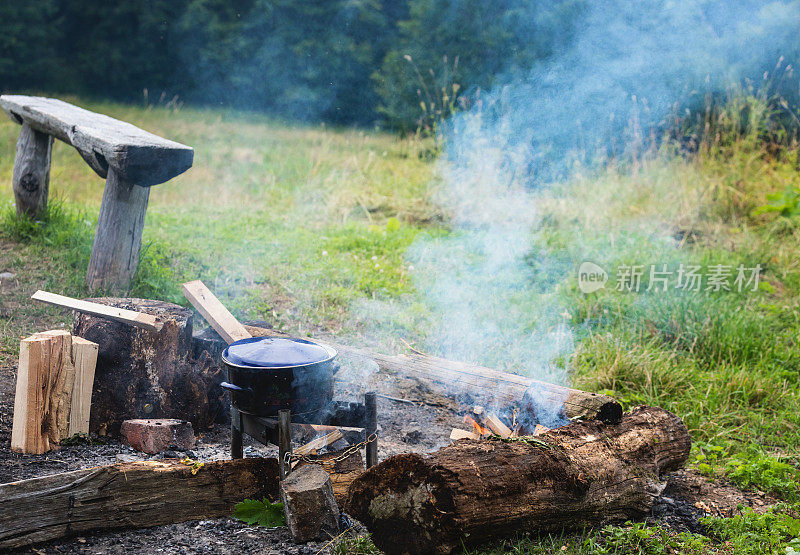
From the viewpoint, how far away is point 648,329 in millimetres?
4734

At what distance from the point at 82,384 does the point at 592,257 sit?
456 centimetres

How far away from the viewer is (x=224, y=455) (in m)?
2.97

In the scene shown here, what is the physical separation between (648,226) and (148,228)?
509 centimetres

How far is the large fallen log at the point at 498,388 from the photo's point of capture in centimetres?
318

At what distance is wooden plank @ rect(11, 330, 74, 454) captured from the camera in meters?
2.78

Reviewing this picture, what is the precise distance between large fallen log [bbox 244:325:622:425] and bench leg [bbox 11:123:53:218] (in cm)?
309

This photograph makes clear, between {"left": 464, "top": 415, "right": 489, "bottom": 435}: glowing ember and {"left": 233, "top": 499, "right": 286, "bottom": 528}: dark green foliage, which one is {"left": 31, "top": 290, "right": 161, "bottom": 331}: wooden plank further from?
{"left": 464, "top": 415, "right": 489, "bottom": 435}: glowing ember

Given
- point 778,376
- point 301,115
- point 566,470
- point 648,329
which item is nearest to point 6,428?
point 566,470

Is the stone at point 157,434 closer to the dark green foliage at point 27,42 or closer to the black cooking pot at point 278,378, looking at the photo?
the black cooking pot at point 278,378

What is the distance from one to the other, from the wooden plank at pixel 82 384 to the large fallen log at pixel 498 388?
2.81 feet

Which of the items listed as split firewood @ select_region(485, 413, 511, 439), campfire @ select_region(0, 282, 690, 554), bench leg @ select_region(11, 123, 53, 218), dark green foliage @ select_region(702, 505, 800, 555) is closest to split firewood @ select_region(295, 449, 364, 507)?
campfire @ select_region(0, 282, 690, 554)

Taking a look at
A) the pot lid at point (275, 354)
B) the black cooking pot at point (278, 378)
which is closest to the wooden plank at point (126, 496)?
the black cooking pot at point (278, 378)

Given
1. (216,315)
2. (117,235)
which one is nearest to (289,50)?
(117,235)

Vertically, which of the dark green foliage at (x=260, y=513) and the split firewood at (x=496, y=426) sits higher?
the split firewood at (x=496, y=426)
